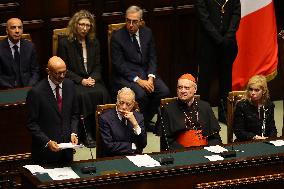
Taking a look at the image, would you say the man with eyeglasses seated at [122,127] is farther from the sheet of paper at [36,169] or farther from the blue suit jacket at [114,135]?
the sheet of paper at [36,169]

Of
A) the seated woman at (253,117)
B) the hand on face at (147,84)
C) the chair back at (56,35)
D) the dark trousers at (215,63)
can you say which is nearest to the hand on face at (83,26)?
the chair back at (56,35)

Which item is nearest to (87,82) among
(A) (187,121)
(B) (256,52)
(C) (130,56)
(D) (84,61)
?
(D) (84,61)

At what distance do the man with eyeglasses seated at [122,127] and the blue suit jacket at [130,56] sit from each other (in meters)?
1.77

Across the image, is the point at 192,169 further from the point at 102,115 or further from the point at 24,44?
the point at 24,44

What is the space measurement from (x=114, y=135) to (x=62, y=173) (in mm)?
1171

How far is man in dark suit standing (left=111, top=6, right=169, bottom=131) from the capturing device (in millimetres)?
10055

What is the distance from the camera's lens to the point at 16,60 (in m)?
9.72

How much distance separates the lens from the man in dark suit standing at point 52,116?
7.60m

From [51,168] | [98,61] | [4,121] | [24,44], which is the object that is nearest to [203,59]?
[98,61]

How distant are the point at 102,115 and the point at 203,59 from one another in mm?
2593

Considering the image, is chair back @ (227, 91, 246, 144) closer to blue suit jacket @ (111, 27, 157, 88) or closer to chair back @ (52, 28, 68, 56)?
blue suit jacket @ (111, 27, 157, 88)

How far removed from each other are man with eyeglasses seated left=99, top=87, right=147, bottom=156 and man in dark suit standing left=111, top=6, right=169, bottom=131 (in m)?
1.62

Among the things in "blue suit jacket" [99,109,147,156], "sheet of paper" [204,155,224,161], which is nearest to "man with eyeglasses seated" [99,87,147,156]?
"blue suit jacket" [99,109,147,156]

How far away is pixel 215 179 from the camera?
7523 mm
